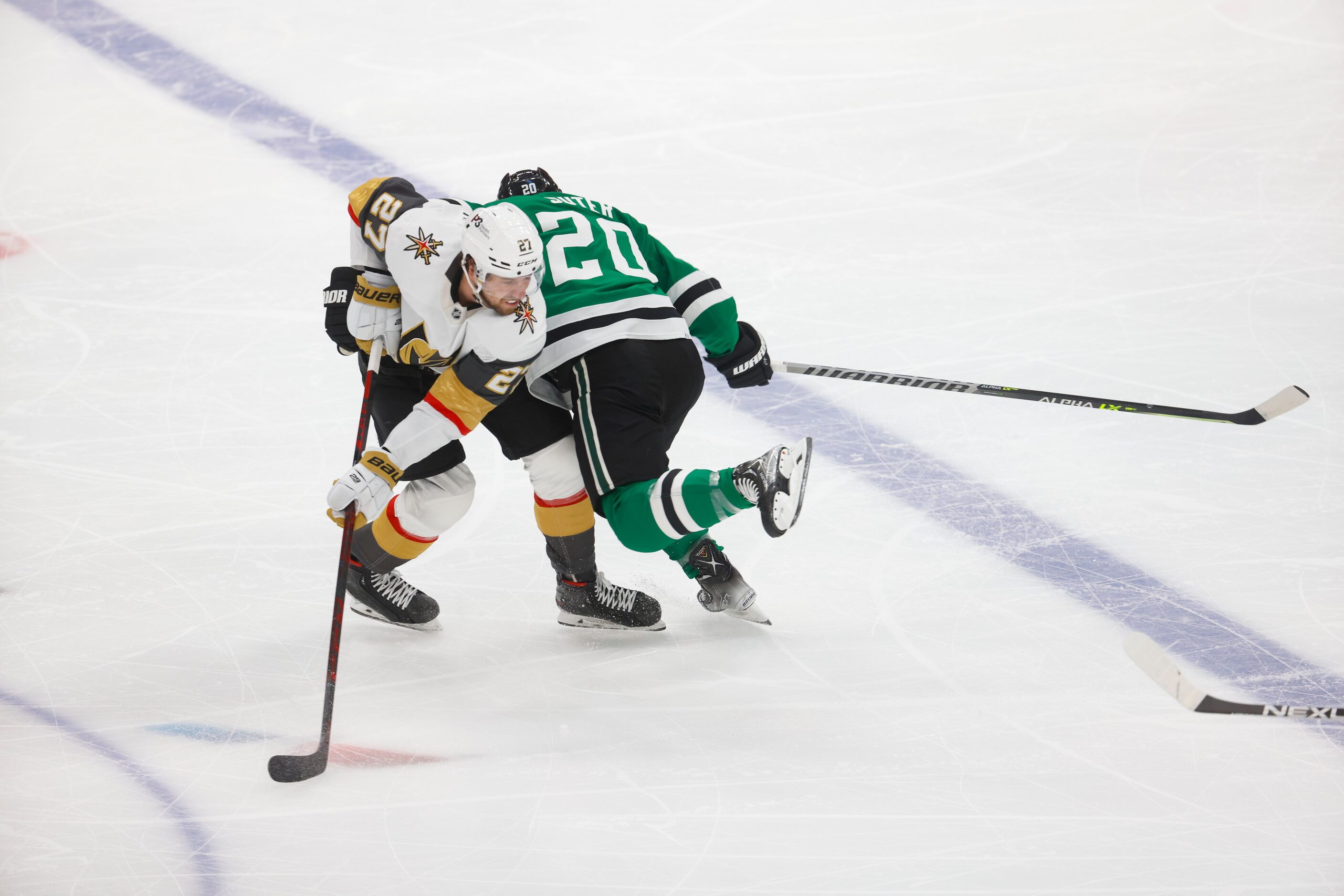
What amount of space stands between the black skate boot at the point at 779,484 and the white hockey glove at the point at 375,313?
0.80 metres

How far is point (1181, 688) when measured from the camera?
1.81 meters

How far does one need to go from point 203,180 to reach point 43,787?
3.10m

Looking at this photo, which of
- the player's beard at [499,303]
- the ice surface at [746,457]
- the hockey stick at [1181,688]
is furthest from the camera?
the player's beard at [499,303]

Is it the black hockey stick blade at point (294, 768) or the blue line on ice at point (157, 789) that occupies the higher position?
the black hockey stick blade at point (294, 768)

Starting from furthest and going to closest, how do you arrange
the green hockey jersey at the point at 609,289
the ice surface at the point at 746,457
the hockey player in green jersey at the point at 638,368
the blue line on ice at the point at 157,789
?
the green hockey jersey at the point at 609,289, the hockey player in green jersey at the point at 638,368, the ice surface at the point at 746,457, the blue line on ice at the point at 157,789

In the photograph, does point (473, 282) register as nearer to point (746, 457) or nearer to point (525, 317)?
point (525, 317)

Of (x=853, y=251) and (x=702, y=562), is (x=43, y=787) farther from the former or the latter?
(x=853, y=251)

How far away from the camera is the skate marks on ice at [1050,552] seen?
248 cm

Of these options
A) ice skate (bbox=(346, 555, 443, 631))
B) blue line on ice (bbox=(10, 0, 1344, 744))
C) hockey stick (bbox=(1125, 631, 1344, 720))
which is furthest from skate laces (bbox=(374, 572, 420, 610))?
hockey stick (bbox=(1125, 631, 1344, 720))

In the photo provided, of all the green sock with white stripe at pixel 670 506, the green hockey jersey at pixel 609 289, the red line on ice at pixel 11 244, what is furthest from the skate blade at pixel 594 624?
the red line on ice at pixel 11 244

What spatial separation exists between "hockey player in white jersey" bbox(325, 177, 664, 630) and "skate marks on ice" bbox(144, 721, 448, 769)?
419 mm

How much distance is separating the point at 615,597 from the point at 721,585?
0.23 meters

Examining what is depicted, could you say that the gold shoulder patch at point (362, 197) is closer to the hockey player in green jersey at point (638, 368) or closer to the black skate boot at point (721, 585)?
the hockey player in green jersey at point (638, 368)

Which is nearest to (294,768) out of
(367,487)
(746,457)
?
(367,487)
